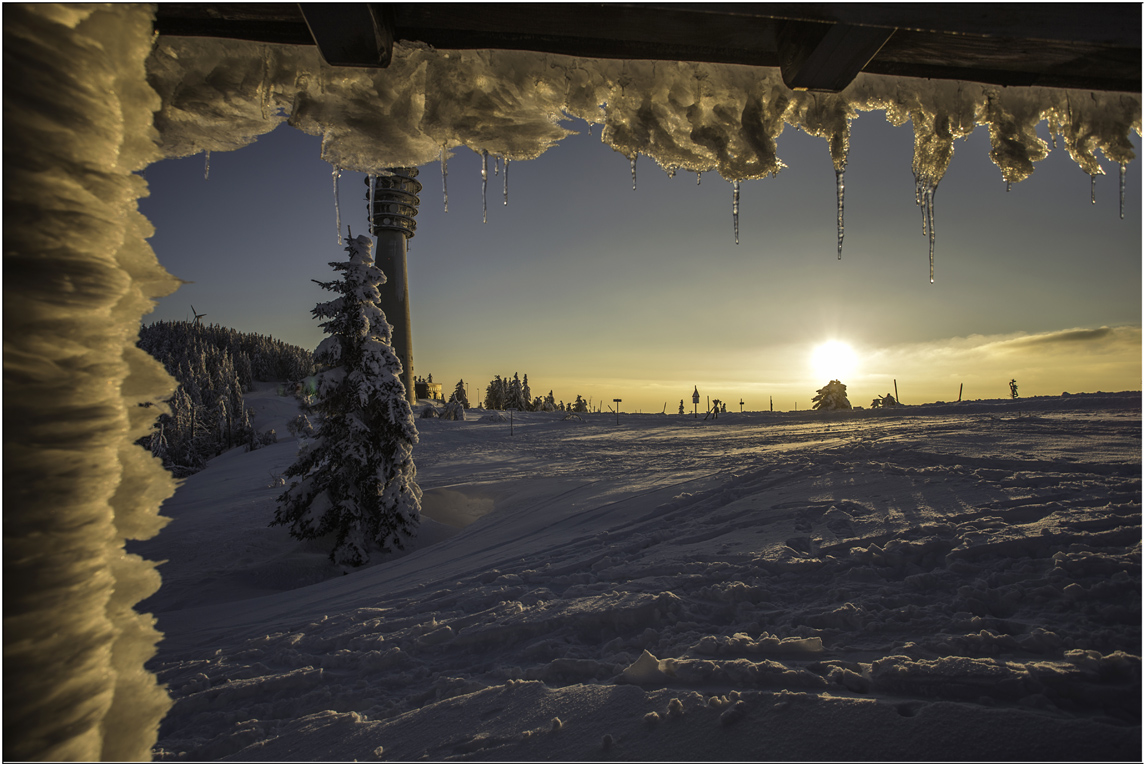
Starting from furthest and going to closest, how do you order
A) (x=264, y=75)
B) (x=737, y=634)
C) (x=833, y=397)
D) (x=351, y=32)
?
1. (x=833, y=397)
2. (x=737, y=634)
3. (x=264, y=75)
4. (x=351, y=32)

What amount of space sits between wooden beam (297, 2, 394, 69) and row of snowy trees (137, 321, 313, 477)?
4.53m

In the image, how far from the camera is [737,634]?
3.42 metres

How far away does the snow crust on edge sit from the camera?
244cm

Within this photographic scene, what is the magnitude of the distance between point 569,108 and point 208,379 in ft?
267

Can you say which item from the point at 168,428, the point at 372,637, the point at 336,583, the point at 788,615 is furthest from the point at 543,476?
the point at 168,428

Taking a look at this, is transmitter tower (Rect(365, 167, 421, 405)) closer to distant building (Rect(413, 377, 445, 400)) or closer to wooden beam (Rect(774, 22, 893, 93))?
distant building (Rect(413, 377, 445, 400))

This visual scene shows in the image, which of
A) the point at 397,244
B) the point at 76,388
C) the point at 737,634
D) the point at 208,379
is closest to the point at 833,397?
the point at 397,244

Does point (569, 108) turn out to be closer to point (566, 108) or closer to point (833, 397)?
point (566, 108)

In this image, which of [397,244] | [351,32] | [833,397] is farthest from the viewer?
[833,397]

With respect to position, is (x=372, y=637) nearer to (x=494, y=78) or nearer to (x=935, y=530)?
(x=494, y=78)

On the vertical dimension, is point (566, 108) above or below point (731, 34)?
below

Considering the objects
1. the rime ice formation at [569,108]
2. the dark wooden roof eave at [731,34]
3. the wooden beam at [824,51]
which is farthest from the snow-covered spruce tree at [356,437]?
the wooden beam at [824,51]

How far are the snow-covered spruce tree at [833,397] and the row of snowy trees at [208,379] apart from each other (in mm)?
35683

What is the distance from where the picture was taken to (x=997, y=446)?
962cm
